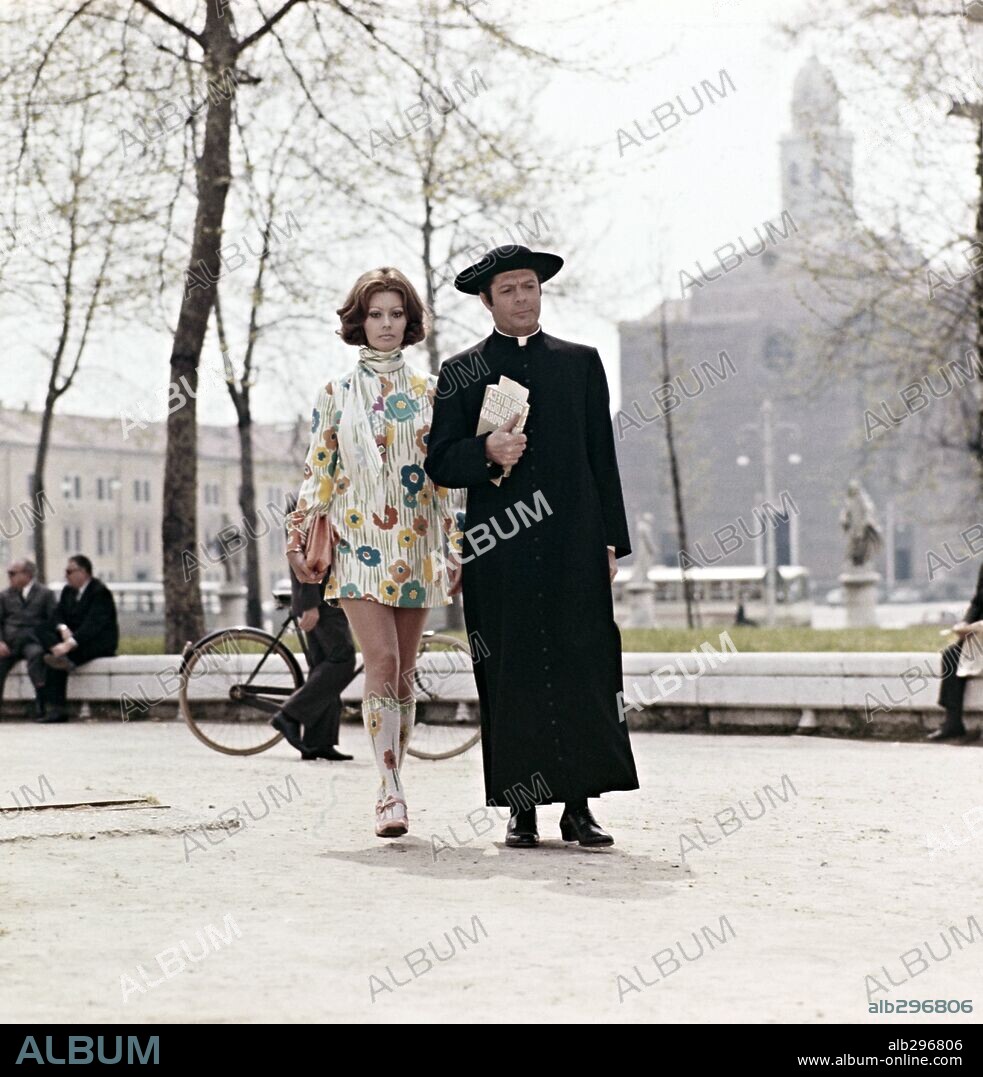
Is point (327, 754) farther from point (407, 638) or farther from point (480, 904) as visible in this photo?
point (480, 904)

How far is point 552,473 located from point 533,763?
105 cm

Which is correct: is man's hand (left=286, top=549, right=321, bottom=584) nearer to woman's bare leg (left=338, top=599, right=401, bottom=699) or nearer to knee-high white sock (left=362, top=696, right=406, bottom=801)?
woman's bare leg (left=338, top=599, right=401, bottom=699)

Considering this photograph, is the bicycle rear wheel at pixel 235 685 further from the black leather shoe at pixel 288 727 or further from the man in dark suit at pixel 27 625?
the man in dark suit at pixel 27 625

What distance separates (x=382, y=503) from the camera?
7016 millimetres

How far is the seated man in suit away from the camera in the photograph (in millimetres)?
14977

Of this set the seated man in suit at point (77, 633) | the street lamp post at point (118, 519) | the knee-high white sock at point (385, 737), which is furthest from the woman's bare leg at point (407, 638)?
the street lamp post at point (118, 519)

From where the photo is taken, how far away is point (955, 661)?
37.7 feet

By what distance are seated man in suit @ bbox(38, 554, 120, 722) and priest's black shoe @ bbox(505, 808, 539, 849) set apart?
28.5 ft

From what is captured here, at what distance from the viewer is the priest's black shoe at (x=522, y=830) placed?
673 centimetres

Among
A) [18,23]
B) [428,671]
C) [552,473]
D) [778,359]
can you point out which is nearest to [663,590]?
[778,359]

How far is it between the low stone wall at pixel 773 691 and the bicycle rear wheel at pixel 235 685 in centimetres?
5

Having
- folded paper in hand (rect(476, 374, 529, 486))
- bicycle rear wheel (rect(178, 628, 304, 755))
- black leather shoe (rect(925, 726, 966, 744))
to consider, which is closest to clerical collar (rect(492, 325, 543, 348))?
folded paper in hand (rect(476, 374, 529, 486))

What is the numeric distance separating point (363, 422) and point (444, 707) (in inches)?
180

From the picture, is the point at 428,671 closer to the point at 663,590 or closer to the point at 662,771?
the point at 662,771
